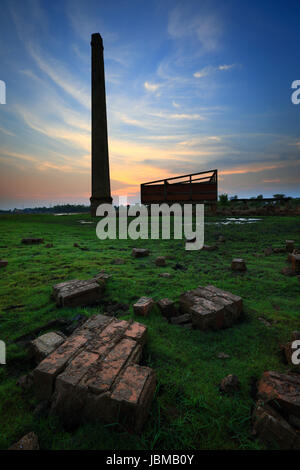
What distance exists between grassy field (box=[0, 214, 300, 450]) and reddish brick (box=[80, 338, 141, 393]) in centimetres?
16

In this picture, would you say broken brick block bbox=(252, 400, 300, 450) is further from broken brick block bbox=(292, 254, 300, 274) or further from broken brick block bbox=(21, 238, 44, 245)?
broken brick block bbox=(21, 238, 44, 245)

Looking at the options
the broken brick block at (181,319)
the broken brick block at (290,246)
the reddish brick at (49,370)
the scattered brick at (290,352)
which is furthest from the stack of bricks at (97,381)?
the broken brick block at (290,246)

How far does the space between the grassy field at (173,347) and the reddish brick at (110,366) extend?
0.16m

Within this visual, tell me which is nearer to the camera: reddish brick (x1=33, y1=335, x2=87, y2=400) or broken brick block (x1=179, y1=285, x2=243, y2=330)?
reddish brick (x1=33, y1=335, x2=87, y2=400)

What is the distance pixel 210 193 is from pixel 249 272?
25.3ft

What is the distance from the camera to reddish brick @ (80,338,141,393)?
3.85 ft

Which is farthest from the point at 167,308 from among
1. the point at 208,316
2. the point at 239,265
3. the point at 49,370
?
the point at 239,265

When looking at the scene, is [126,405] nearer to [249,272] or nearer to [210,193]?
[249,272]

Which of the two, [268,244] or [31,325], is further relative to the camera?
[268,244]

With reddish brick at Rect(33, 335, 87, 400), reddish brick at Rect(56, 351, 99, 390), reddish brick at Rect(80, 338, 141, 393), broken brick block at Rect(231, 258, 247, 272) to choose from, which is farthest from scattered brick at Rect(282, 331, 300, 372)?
broken brick block at Rect(231, 258, 247, 272)

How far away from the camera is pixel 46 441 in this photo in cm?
103

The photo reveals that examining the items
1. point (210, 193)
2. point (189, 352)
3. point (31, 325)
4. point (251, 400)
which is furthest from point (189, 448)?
point (210, 193)

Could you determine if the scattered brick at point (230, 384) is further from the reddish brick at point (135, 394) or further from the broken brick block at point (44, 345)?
the broken brick block at point (44, 345)

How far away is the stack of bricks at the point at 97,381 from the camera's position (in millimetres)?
1088
